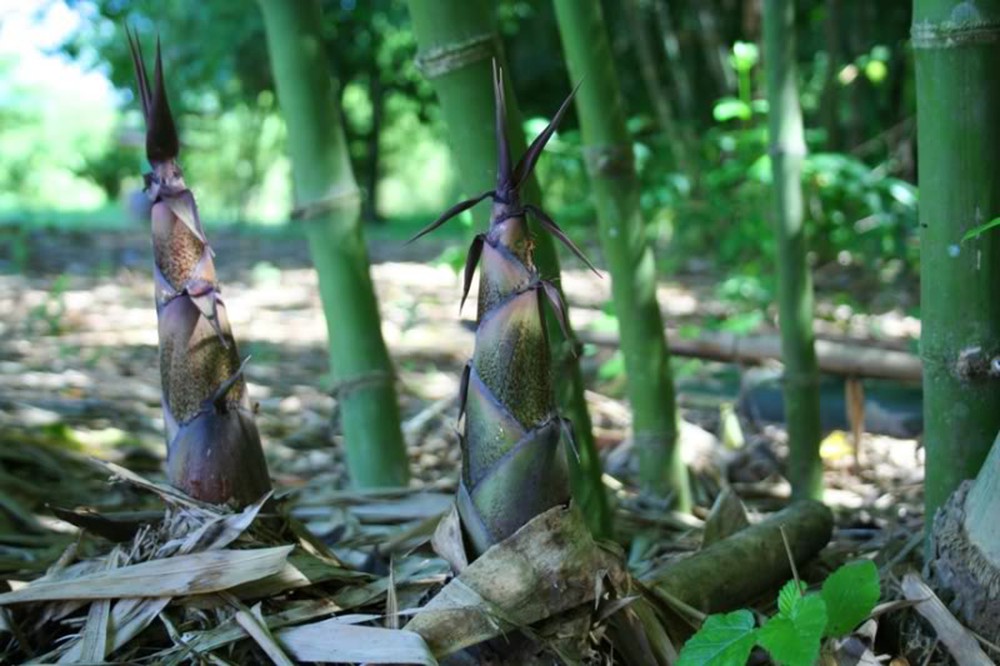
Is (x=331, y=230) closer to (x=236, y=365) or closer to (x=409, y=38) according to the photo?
(x=236, y=365)

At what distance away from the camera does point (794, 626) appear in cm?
115

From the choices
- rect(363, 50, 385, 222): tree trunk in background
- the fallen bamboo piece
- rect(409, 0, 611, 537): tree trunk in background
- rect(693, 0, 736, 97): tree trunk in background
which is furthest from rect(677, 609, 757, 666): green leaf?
rect(363, 50, 385, 222): tree trunk in background

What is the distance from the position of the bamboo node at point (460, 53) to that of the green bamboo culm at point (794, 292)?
1034 mm

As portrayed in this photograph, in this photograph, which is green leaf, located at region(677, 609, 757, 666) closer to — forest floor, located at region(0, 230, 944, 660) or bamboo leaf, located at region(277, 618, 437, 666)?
bamboo leaf, located at region(277, 618, 437, 666)

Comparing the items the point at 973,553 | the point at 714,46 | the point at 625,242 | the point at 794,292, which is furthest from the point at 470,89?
the point at 714,46

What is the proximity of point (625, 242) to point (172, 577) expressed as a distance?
1.08 meters

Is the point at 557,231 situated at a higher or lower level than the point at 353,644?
higher

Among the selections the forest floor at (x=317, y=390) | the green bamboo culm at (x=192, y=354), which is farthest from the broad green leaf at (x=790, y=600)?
the green bamboo culm at (x=192, y=354)

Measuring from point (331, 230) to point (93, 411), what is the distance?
3.68 ft

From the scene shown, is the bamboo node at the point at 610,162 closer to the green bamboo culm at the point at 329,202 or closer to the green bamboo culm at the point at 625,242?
the green bamboo culm at the point at 625,242

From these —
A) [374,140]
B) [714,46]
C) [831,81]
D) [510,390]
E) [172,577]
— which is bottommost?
[172,577]

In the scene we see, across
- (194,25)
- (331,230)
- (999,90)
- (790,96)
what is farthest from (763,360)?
(194,25)

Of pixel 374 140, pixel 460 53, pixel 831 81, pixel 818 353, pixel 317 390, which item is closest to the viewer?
pixel 460 53

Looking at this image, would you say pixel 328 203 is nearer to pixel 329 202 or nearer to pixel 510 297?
pixel 329 202
